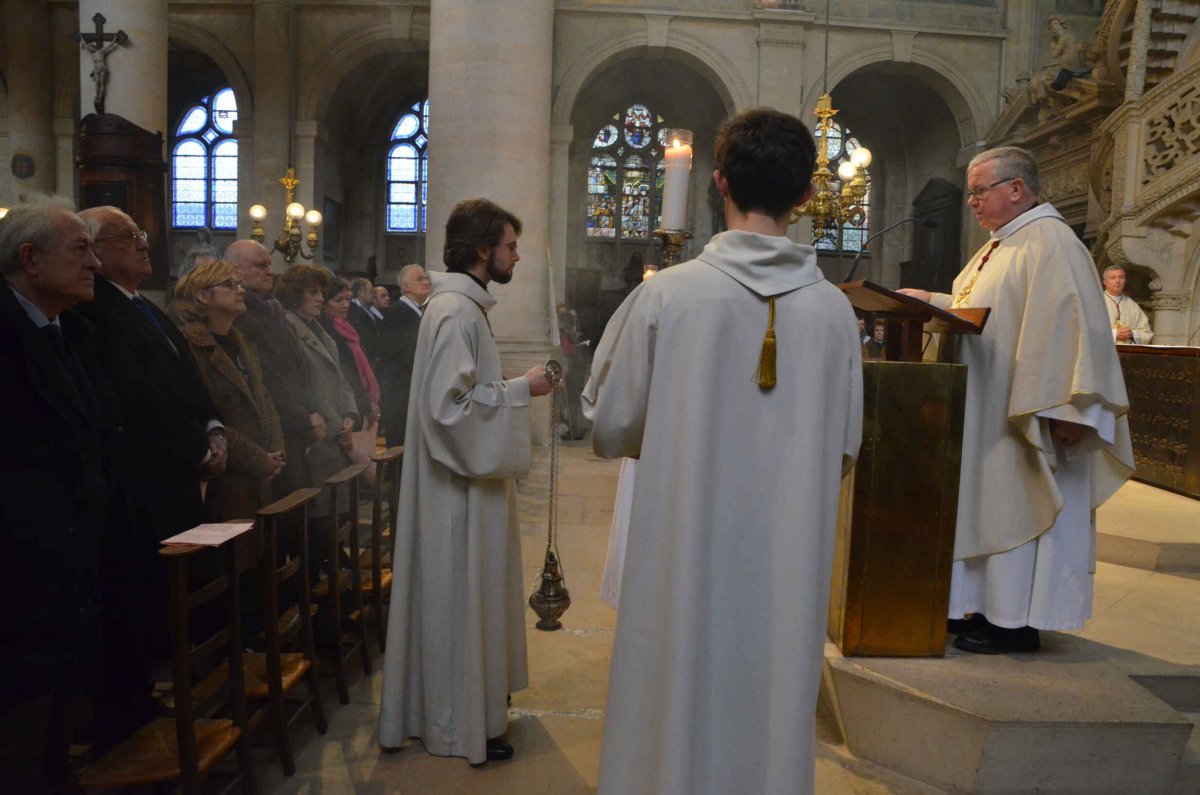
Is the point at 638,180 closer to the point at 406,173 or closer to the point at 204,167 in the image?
the point at 406,173

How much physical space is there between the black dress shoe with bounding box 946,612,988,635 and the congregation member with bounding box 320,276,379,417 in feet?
10.9

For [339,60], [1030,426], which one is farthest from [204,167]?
[1030,426]

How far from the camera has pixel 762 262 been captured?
192 cm

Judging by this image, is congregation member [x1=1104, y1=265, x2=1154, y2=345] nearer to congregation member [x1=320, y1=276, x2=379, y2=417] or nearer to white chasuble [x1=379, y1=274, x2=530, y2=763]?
congregation member [x1=320, y1=276, x2=379, y2=417]

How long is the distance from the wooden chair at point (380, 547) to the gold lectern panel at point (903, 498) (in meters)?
1.74

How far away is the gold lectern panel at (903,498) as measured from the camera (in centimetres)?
296

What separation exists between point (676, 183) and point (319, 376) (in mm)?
2275

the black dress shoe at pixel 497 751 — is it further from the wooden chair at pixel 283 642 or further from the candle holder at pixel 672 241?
the candle holder at pixel 672 241

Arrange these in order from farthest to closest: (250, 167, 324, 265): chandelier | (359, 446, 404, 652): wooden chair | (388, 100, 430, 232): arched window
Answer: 1. (388, 100, 430, 232): arched window
2. (250, 167, 324, 265): chandelier
3. (359, 446, 404, 652): wooden chair

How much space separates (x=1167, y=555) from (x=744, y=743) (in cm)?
427

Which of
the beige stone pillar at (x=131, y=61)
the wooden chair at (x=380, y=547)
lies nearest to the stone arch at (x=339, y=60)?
the beige stone pillar at (x=131, y=61)

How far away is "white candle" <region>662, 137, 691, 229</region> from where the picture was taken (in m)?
2.94

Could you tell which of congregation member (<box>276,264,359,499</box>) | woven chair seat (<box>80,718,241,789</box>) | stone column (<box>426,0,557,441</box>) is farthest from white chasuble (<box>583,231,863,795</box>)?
stone column (<box>426,0,557,441</box>)

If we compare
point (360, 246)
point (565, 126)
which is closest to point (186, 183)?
point (360, 246)
